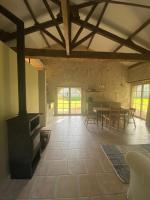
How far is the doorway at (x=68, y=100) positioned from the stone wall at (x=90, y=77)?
270 mm

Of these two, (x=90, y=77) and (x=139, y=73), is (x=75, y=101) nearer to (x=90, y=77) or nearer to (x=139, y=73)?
(x=90, y=77)

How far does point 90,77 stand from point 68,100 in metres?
2.05

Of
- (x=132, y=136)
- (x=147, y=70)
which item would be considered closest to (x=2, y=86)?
(x=132, y=136)

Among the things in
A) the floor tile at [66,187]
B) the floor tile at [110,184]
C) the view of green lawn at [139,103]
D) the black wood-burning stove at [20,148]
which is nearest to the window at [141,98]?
the view of green lawn at [139,103]

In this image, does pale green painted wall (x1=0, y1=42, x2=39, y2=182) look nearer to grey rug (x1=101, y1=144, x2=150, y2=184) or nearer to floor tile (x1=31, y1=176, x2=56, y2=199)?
floor tile (x1=31, y1=176, x2=56, y2=199)

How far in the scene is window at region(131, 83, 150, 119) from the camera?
748cm

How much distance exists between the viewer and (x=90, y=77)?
9.00 metres

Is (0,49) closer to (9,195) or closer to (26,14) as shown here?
(9,195)

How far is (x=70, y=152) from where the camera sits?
3373 mm

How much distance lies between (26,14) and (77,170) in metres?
4.53

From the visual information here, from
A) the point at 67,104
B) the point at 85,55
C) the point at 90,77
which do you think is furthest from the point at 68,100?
the point at 85,55

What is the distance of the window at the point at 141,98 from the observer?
7.48 metres

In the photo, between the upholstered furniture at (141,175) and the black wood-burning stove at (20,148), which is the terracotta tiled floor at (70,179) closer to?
the black wood-burning stove at (20,148)

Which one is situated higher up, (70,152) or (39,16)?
(39,16)
